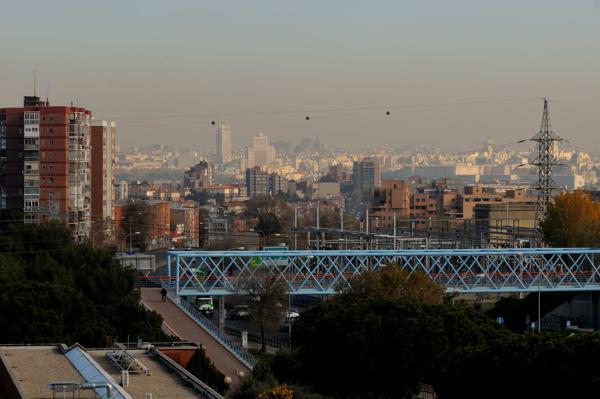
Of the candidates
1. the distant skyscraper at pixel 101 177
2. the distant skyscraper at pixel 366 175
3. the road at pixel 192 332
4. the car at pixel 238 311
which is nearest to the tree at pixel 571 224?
the car at pixel 238 311

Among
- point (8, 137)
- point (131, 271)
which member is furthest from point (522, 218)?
point (131, 271)

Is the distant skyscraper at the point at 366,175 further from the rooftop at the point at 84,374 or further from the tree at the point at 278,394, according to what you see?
the tree at the point at 278,394

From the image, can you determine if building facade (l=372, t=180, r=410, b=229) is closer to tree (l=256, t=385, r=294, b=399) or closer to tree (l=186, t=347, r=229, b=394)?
tree (l=186, t=347, r=229, b=394)

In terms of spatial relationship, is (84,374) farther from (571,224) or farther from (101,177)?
(101,177)

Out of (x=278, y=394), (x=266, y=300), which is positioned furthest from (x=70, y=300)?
(x=278, y=394)

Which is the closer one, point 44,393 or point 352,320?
point 44,393

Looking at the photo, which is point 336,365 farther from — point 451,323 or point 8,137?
point 8,137
